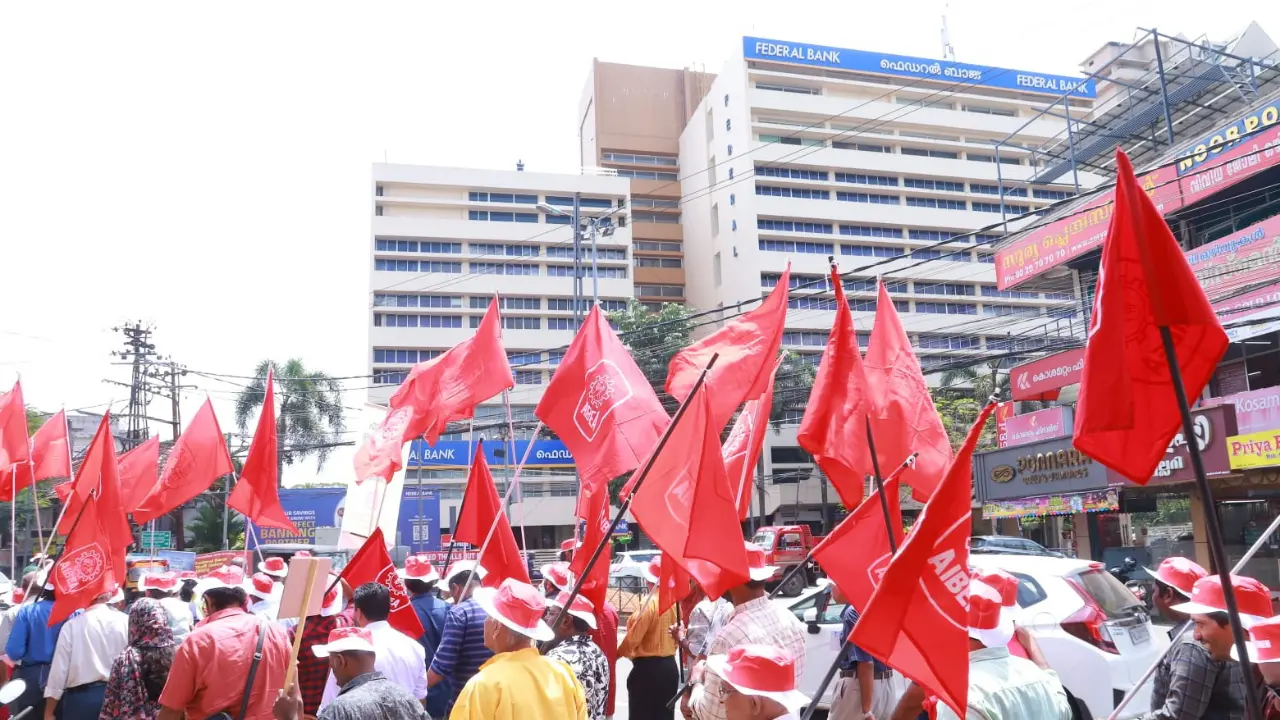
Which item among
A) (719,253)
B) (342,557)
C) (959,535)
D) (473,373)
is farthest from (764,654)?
(719,253)

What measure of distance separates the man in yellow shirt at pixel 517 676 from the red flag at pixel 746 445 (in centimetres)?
277

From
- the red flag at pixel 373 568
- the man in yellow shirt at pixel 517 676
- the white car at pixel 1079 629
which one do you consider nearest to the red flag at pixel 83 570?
the red flag at pixel 373 568

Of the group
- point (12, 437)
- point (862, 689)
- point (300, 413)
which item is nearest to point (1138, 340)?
point (862, 689)

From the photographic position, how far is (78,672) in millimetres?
6742

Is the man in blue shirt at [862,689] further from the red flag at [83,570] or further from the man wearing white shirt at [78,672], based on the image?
the red flag at [83,570]

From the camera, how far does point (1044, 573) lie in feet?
27.4

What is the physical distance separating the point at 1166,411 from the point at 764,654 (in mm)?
2085

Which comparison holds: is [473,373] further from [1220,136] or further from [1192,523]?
[1220,136]

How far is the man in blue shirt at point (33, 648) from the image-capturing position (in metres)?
7.27

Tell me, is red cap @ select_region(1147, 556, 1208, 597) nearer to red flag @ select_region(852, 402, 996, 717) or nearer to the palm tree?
red flag @ select_region(852, 402, 996, 717)

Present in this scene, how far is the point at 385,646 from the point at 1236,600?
400 centimetres

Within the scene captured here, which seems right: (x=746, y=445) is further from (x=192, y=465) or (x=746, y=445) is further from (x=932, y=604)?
(x=192, y=465)

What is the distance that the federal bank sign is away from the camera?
6475 cm

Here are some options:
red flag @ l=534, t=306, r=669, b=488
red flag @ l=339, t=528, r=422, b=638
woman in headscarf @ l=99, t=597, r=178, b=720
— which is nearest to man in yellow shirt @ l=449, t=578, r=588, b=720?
woman in headscarf @ l=99, t=597, r=178, b=720
